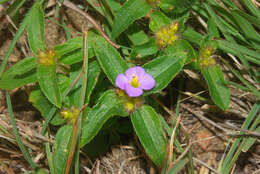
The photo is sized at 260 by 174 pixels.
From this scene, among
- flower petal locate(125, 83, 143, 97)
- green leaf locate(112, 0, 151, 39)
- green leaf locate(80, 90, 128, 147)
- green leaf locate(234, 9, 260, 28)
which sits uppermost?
green leaf locate(112, 0, 151, 39)

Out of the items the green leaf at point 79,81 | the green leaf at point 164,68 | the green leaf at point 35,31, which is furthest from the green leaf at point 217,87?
the green leaf at point 35,31

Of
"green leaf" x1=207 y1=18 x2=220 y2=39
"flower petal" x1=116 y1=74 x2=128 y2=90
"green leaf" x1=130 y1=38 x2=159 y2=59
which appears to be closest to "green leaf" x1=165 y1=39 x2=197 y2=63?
"green leaf" x1=130 y1=38 x2=159 y2=59

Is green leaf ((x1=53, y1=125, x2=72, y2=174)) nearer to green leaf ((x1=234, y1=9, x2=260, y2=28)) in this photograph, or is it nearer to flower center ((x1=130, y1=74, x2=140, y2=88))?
flower center ((x1=130, y1=74, x2=140, y2=88))

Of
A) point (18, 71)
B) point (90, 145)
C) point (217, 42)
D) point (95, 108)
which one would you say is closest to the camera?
point (95, 108)

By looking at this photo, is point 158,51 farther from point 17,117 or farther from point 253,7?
point 17,117

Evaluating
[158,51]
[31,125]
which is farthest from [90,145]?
[158,51]

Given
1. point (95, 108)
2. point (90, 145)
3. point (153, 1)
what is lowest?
point (90, 145)
